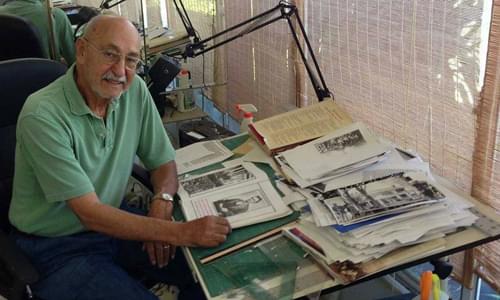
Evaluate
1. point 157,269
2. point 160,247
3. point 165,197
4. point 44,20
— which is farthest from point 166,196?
point 44,20

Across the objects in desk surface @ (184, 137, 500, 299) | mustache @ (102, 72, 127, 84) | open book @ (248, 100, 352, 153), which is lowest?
desk surface @ (184, 137, 500, 299)

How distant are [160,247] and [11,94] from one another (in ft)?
2.06

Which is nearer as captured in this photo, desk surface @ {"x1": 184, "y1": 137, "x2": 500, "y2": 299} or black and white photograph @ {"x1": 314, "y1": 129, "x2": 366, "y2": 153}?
desk surface @ {"x1": 184, "y1": 137, "x2": 500, "y2": 299}

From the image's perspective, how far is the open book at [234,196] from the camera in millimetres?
1289

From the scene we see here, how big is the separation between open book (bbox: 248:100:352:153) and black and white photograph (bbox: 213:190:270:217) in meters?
0.26

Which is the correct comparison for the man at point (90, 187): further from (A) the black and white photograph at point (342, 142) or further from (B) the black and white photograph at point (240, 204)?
(A) the black and white photograph at point (342, 142)

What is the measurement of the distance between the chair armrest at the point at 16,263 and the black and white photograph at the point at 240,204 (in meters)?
0.45

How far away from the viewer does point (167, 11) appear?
2.63 m

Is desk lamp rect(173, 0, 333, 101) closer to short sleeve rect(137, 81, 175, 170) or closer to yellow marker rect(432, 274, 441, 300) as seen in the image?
short sleeve rect(137, 81, 175, 170)

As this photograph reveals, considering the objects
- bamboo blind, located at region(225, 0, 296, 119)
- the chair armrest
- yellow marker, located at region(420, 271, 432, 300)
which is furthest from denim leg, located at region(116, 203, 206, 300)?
bamboo blind, located at region(225, 0, 296, 119)

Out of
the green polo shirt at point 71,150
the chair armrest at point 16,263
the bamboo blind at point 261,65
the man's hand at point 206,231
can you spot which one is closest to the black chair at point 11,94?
the green polo shirt at point 71,150

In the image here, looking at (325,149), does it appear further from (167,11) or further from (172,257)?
(167,11)

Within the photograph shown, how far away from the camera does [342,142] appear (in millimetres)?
1508

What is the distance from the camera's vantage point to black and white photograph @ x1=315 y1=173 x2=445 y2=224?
3.79ft
